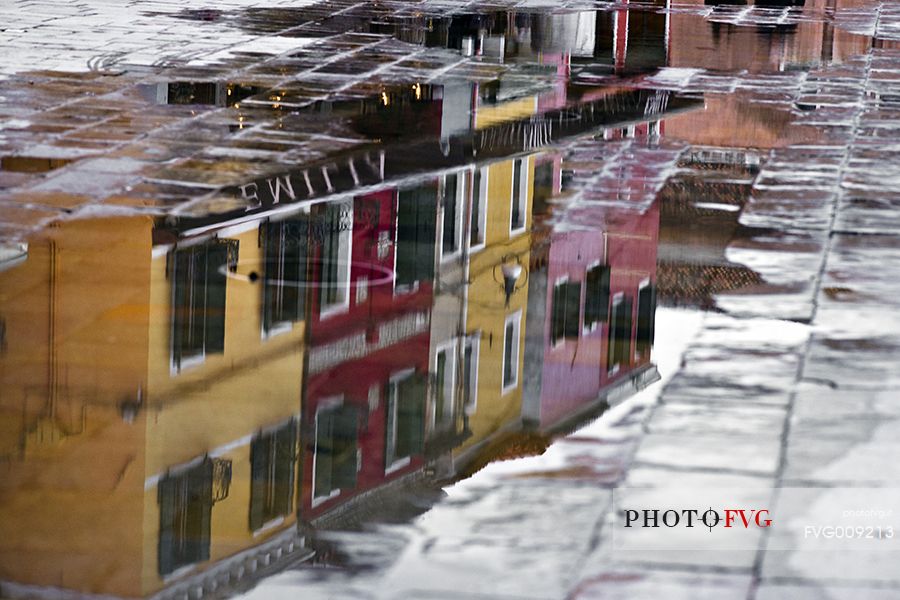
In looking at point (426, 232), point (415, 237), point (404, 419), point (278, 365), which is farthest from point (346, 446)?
point (426, 232)

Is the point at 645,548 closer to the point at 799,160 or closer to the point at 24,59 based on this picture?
the point at 799,160

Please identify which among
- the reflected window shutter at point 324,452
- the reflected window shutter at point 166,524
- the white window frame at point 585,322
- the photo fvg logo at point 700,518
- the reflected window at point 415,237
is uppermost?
the reflected window at point 415,237

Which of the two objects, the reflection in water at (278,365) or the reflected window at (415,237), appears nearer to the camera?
the reflection in water at (278,365)

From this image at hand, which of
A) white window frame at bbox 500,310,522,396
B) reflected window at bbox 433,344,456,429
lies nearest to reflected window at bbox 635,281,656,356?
white window frame at bbox 500,310,522,396

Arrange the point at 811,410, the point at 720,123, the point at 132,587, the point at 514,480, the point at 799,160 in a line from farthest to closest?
1. the point at 720,123
2. the point at 799,160
3. the point at 811,410
4. the point at 514,480
5. the point at 132,587

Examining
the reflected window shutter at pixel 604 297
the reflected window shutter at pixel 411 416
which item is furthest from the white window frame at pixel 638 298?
the reflected window shutter at pixel 411 416

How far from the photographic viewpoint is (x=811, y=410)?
664 centimetres

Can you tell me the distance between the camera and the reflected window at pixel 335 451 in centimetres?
Answer: 579

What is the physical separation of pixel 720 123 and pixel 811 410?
7.37 m

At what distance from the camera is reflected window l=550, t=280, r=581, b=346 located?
25.3ft

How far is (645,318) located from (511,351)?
2.78 ft

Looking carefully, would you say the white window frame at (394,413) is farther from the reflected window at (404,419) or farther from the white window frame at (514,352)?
the white window frame at (514,352)

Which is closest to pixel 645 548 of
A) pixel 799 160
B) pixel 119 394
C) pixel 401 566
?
pixel 401 566

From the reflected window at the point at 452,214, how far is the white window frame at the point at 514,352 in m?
1.19
